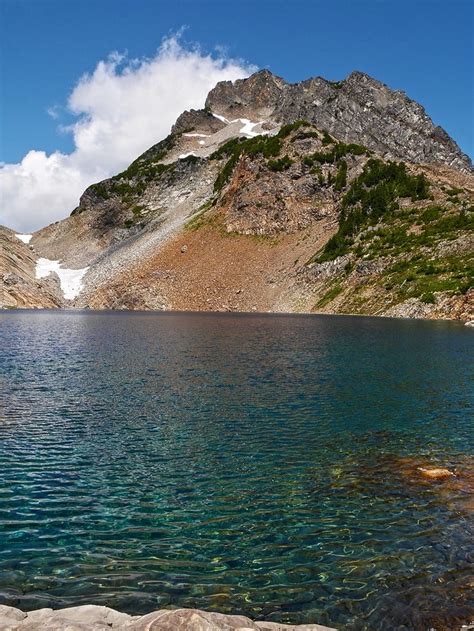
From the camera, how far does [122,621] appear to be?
900 centimetres

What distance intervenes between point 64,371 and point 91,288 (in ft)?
382

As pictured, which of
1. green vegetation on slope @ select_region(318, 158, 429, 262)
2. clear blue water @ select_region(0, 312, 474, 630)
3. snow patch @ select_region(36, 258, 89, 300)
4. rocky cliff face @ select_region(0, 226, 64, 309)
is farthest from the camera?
snow patch @ select_region(36, 258, 89, 300)

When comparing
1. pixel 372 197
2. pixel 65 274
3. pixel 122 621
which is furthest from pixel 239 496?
pixel 65 274

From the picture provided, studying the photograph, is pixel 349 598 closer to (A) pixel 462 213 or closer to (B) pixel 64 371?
(B) pixel 64 371

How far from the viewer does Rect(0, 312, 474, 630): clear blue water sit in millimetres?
10914

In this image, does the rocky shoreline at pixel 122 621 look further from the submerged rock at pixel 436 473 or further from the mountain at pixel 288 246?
the mountain at pixel 288 246

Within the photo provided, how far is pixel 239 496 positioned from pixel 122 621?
24.4 feet

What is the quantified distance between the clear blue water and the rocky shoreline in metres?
1.00

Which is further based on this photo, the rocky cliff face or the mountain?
the rocky cliff face

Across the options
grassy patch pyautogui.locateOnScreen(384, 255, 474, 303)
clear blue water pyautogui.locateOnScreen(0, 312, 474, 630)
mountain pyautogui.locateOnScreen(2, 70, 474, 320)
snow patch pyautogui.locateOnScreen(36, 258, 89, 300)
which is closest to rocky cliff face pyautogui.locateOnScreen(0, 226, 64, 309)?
mountain pyautogui.locateOnScreen(2, 70, 474, 320)

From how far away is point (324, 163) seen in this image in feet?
514

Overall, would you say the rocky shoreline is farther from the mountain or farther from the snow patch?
the snow patch

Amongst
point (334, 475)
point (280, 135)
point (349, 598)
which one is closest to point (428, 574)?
point (349, 598)

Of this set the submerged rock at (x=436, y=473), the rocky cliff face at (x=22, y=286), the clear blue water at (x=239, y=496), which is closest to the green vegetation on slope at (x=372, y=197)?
the rocky cliff face at (x=22, y=286)
